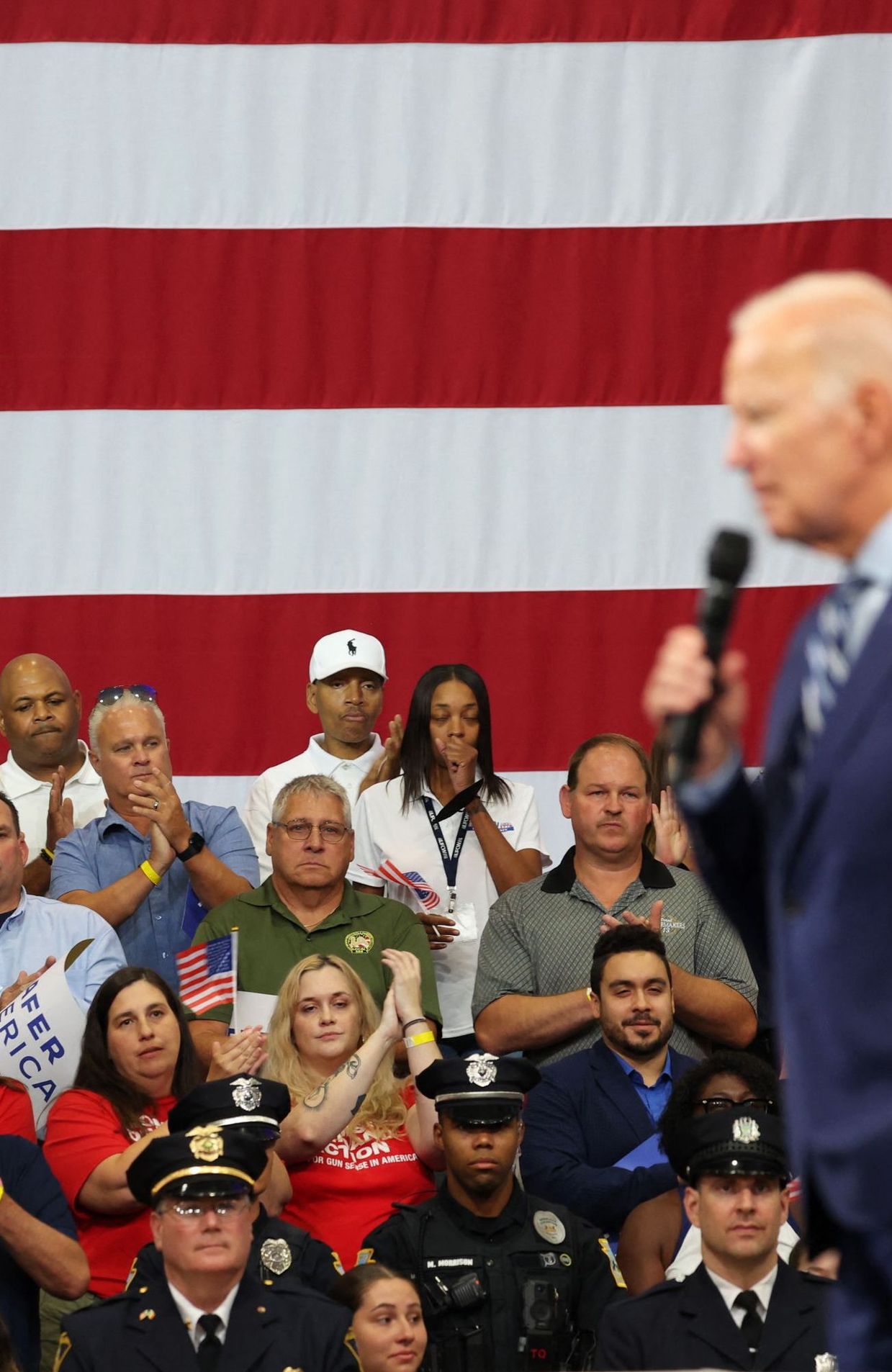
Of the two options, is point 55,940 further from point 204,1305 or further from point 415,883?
point 204,1305

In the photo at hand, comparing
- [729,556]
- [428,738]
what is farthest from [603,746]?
[729,556]

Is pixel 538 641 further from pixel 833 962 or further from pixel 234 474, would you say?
pixel 833 962

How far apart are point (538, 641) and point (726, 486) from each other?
2.64ft

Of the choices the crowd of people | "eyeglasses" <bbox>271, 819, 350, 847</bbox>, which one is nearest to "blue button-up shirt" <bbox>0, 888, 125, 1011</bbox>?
the crowd of people

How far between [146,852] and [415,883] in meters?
0.72

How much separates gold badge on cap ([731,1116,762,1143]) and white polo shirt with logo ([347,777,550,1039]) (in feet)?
4.14

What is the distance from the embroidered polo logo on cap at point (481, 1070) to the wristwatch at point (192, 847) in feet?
3.78

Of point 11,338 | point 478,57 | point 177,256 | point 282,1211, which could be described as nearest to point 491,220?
point 478,57

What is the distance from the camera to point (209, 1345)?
3572 millimetres

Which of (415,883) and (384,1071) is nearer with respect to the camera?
(384,1071)

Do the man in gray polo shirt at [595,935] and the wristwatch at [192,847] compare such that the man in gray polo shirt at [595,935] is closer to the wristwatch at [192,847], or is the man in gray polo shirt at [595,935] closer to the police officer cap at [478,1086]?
the police officer cap at [478,1086]

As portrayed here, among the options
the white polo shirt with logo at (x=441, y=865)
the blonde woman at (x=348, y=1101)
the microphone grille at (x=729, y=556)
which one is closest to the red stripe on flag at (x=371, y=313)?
the white polo shirt with logo at (x=441, y=865)

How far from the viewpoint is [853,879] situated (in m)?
1.45

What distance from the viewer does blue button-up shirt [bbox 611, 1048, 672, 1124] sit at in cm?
446
